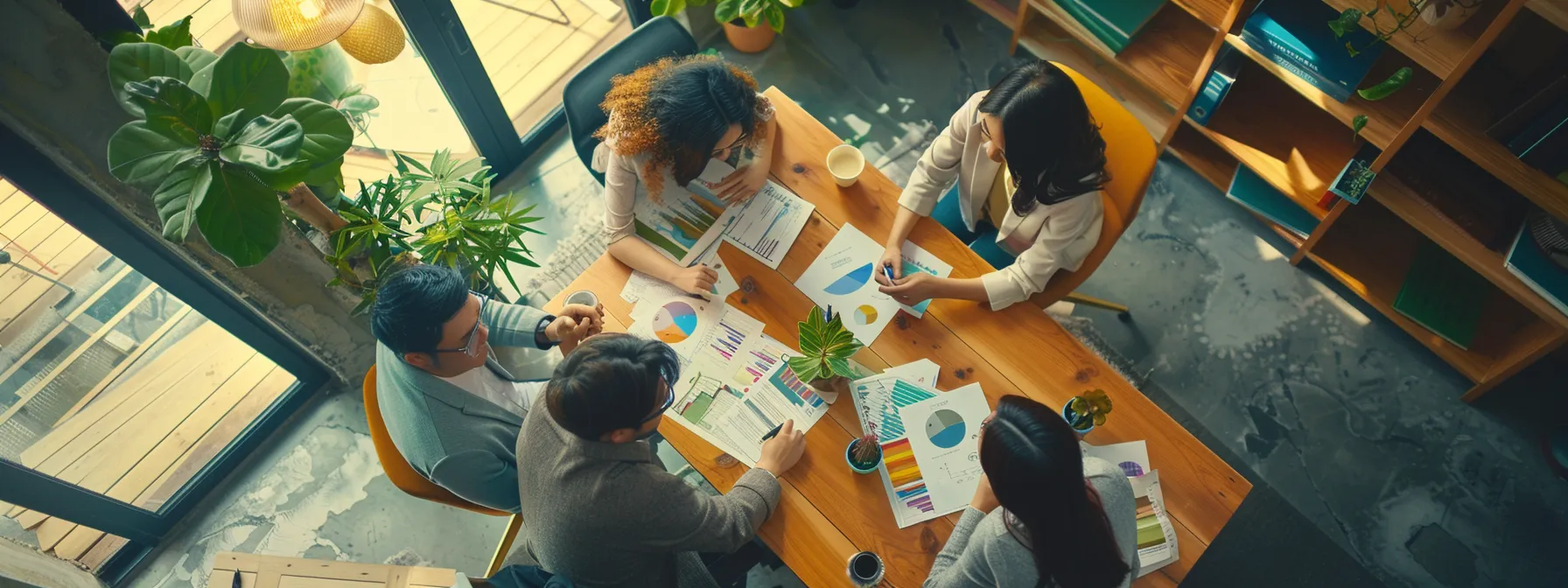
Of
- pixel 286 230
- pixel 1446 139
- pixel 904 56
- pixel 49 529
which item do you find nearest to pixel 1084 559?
pixel 1446 139

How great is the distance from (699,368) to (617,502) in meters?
0.43

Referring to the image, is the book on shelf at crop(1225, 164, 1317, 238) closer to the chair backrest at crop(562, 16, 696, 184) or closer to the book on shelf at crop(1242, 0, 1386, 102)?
the book on shelf at crop(1242, 0, 1386, 102)

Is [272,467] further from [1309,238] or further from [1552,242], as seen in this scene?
[1552,242]

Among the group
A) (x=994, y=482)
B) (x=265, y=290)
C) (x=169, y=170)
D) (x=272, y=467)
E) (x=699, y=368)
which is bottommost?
(x=272, y=467)

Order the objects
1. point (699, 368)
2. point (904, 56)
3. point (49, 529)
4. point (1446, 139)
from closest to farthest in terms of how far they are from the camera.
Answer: point (699, 368) < point (1446, 139) < point (49, 529) < point (904, 56)

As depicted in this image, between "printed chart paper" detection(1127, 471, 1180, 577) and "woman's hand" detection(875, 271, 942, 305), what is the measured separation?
596 mm

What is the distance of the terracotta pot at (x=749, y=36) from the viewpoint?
3.44m

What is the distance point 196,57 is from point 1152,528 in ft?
7.31

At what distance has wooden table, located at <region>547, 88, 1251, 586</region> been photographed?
1.82 metres

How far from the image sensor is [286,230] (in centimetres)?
223

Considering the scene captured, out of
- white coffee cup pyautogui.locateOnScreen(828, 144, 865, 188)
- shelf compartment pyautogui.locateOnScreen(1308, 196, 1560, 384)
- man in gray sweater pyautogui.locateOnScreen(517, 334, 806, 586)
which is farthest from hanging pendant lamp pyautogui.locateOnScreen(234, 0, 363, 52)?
shelf compartment pyautogui.locateOnScreen(1308, 196, 1560, 384)

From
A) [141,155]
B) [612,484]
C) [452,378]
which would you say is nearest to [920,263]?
[612,484]

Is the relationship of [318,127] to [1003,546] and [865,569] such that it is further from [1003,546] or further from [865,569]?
[1003,546]

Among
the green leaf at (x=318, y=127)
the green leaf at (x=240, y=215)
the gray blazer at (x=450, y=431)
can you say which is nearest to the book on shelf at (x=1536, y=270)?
the gray blazer at (x=450, y=431)
